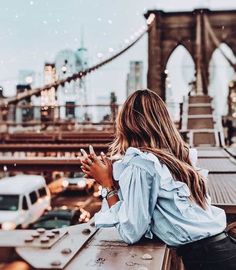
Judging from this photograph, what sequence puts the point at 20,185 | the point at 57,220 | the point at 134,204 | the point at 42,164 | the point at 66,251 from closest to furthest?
1. the point at 66,251
2. the point at 134,204
3. the point at 42,164
4. the point at 57,220
5. the point at 20,185

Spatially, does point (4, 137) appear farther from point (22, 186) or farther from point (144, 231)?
point (144, 231)

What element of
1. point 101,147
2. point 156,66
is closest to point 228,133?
point 101,147

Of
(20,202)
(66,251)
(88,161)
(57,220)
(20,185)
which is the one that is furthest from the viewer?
(20,185)

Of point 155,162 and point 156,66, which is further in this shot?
point 156,66

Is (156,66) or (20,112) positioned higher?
(156,66)

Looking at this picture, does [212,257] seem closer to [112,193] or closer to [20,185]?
[112,193]

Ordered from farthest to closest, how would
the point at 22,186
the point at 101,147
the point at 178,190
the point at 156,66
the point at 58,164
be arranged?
the point at 156,66, the point at 22,186, the point at 101,147, the point at 58,164, the point at 178,190

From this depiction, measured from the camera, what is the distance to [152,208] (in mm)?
1984

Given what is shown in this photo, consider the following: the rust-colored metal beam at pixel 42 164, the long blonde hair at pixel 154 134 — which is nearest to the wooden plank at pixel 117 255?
the long blonde hair at pixel 154 134

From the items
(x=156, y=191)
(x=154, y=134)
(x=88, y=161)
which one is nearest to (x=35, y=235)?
(x=88, y=161)

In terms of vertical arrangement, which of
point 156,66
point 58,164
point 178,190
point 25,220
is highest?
point 156,66

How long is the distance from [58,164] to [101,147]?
1909mm

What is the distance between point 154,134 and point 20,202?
12.0m

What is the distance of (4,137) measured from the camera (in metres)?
14.9
